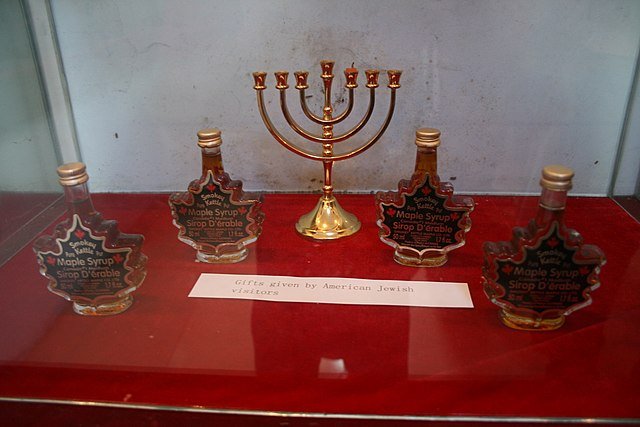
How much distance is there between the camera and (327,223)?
4.05ft

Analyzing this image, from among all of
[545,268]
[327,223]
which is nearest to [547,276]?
[545,268]

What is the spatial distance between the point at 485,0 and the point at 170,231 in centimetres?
88

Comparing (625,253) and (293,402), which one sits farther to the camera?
(625,253)

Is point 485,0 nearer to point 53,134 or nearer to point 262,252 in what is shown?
point 262,252

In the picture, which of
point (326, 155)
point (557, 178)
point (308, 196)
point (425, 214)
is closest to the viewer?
point (557, 178)

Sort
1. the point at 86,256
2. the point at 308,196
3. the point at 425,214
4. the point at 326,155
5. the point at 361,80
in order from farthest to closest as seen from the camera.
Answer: the point at 308,196
the point at 361,80
the point at 326,155
the point at 425,214
the point at 86,256

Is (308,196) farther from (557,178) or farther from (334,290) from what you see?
(557,178)

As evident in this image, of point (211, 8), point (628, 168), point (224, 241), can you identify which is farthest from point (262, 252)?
point (628, 168)

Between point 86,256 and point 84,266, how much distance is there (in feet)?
0.06

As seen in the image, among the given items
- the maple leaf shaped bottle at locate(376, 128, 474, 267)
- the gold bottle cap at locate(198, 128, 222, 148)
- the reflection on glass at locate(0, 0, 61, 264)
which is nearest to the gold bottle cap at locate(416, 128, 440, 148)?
the maple leaf shaped bottle at locate(376, 128, 474, 267)

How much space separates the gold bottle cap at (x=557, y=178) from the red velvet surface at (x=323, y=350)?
247mm

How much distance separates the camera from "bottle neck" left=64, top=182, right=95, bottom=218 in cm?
93

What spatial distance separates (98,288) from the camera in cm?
95

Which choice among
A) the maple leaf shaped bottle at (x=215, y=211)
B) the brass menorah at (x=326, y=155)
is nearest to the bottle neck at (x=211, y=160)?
the maple leaf shaped bottle at (x=215, y=211)
